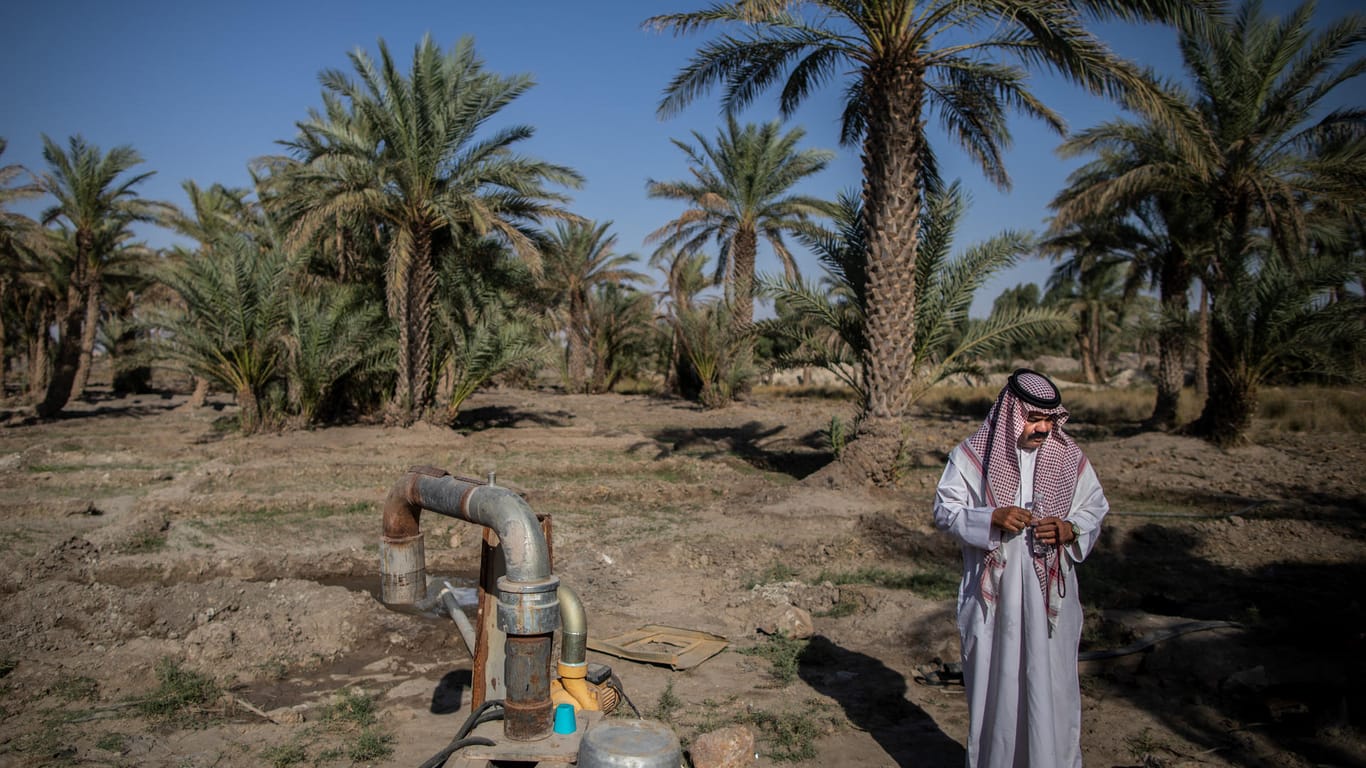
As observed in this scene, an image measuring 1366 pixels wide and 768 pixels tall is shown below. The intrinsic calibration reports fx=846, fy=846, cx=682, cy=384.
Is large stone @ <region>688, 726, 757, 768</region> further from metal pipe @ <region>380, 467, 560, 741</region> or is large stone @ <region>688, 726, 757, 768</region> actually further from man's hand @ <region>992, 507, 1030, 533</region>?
man's hand @ <region>992, 507, 1030, 533</region>

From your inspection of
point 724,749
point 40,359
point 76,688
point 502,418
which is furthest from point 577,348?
point 724,749

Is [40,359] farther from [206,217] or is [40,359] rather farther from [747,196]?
[747,196]

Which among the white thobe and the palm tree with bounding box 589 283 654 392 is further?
the palm tree with bounding box 589 283 654 392

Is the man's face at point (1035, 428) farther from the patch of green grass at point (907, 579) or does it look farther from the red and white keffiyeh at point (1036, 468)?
the patch of green grass at point (907, 579)

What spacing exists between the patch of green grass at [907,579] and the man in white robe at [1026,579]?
330cm

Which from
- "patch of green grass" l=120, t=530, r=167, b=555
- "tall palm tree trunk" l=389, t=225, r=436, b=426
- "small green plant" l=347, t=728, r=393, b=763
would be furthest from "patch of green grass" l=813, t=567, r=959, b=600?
"tall palm tree trunk" l=389, t=225, r=436, b=426

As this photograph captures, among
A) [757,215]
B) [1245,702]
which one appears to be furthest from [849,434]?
[757,215]

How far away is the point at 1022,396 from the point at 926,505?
7354 millimetres

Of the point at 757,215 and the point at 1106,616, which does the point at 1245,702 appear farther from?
the point at 757,215

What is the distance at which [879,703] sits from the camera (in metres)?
4.96

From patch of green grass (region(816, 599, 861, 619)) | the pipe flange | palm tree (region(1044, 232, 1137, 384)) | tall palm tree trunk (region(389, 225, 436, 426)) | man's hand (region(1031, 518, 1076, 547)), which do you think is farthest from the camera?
palm tree (region(1044, 232, 1137, 384))

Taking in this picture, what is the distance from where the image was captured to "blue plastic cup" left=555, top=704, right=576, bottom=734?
2781mm

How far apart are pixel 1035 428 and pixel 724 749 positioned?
2070mm

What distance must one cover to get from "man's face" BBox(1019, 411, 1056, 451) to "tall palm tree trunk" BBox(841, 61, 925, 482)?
Answer: 25.4ft
